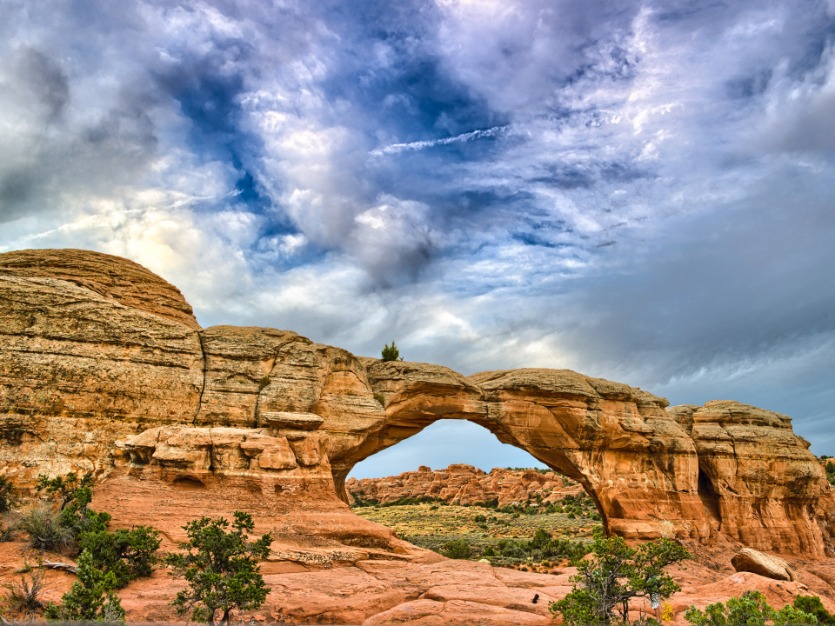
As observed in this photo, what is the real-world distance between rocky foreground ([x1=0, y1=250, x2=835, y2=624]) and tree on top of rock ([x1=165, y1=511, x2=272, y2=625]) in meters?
1.23

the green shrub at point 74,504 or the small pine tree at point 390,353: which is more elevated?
the small pine tree at point 390,353

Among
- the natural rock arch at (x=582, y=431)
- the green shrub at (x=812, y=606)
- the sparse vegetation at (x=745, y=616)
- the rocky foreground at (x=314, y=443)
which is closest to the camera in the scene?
the sparse vegetation at (x=745, y=616)

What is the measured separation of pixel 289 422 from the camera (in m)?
24.4

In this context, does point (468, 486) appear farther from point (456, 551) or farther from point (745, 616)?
point (745, 616)

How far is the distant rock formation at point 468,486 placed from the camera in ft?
245

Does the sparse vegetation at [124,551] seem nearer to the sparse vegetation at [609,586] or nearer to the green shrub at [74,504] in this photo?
the green shrub at [74,504]

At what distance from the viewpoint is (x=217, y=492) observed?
71.7ft

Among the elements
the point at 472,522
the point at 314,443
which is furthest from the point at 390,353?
the point at 472,522

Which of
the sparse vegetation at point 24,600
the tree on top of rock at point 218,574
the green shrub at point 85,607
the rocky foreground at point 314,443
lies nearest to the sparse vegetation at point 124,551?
the rocky foreground at point 314,443

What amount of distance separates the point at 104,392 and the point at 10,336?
144 inches

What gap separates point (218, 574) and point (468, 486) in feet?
225

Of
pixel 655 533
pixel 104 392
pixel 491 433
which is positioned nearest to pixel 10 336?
pixel 104 392

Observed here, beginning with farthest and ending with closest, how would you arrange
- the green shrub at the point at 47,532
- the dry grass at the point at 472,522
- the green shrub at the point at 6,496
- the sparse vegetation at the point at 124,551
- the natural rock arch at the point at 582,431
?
the dry grass at the point at 472,522
the natural rock arch at the point at 582,431
the green shrub at the point at 6,496
the green shrub at the point at 47,532
the sparse vegetation at the point at 124,551

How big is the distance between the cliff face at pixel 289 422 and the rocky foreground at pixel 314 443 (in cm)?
7
